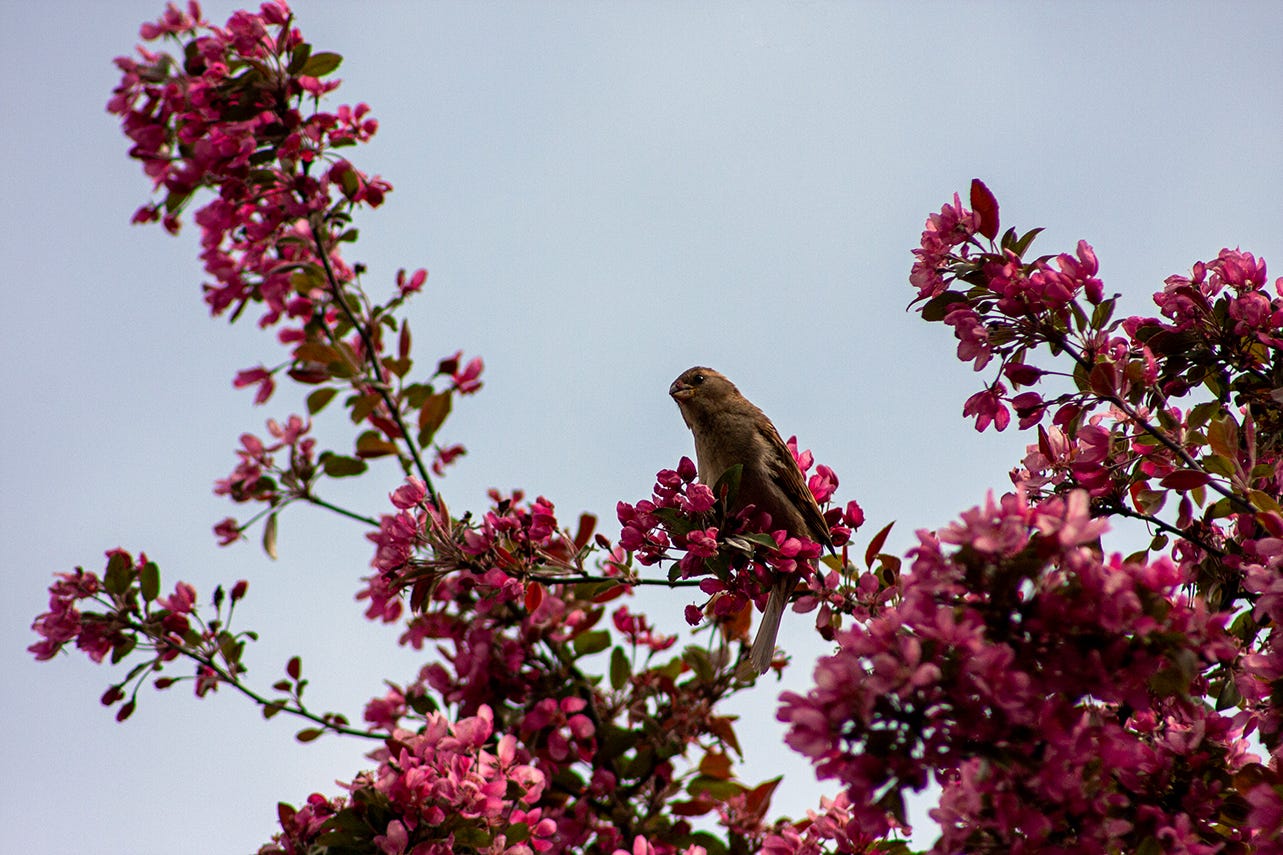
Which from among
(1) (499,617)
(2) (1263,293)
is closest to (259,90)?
(1) (499,617)

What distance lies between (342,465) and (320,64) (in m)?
1.54

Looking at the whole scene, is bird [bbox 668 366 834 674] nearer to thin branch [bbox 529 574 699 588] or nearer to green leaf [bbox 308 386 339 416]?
thin branch [bbox 529 574 699 588]

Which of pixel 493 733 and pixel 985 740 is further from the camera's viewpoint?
pixel 493 733

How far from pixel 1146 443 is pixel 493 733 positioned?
8.32ft

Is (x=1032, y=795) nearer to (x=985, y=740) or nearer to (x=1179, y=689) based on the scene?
(x=985, y=740)

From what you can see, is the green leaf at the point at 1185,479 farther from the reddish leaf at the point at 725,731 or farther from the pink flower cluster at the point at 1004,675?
the reddish leaf at the point at 725,731

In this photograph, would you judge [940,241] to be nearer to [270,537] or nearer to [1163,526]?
[1163,526]

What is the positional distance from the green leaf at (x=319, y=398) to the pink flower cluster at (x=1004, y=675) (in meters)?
2.68

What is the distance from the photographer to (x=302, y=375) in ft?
12.8

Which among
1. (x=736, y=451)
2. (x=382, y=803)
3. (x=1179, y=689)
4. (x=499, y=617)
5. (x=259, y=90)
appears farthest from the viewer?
(x=736, y=451)

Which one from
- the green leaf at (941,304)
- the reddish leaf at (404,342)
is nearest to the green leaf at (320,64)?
the reddish leaf at (404,342)

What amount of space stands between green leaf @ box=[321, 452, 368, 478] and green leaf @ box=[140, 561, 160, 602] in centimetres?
79

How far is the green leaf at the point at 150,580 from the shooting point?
4.05m

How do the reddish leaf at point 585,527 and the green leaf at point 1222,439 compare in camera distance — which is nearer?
the green leaf at point 1222,439
